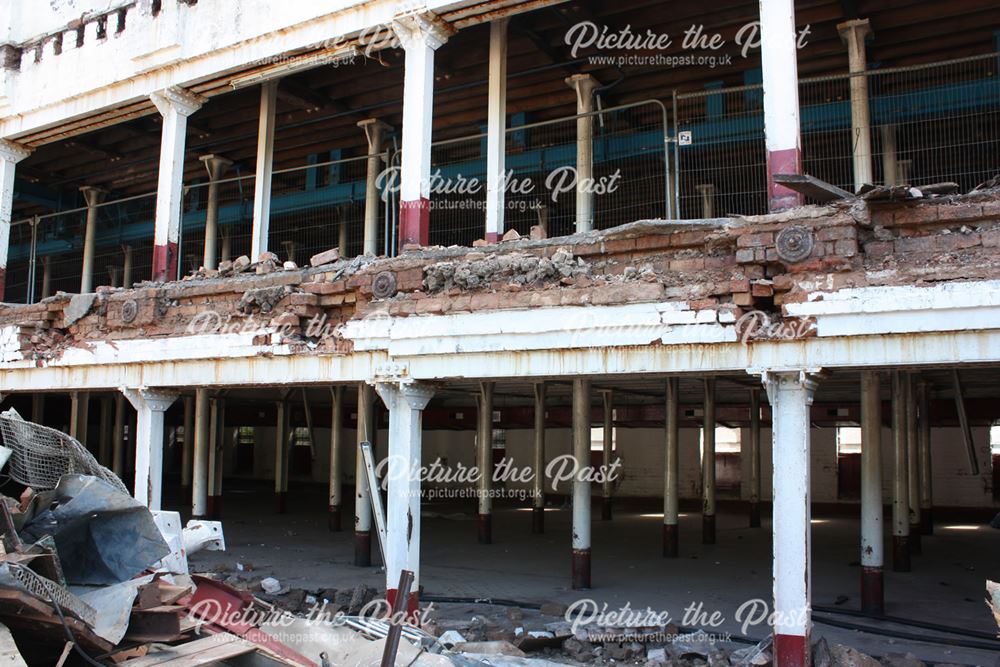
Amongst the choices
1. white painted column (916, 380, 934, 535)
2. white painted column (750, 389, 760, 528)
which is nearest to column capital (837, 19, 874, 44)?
white painted column (916, 380, 934, 535)

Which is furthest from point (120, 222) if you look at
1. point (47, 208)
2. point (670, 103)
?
point (670, 103)

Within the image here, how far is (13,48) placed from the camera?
14922 millimetres

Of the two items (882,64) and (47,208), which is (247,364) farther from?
(47,208)

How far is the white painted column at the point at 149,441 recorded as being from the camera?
1117cm

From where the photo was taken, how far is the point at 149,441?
11.3 metres

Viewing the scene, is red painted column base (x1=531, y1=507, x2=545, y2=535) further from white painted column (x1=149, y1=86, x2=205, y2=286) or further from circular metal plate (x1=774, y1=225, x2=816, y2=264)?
circular metal plate (x1=774, y1=225, x2=816, y2=264)

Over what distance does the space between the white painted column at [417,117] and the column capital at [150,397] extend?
3744mm

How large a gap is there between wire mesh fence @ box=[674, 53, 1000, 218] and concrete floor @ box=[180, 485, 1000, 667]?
211 inches

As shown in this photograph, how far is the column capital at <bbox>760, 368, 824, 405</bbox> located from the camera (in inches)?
273

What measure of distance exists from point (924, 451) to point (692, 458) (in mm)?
7241

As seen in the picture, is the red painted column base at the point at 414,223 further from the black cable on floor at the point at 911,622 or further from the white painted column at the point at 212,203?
the white painted column at the point at 212,203

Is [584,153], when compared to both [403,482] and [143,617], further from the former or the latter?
[143,617]

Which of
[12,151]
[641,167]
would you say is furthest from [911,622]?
[12,151]

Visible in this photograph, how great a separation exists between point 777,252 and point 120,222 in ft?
54.6
